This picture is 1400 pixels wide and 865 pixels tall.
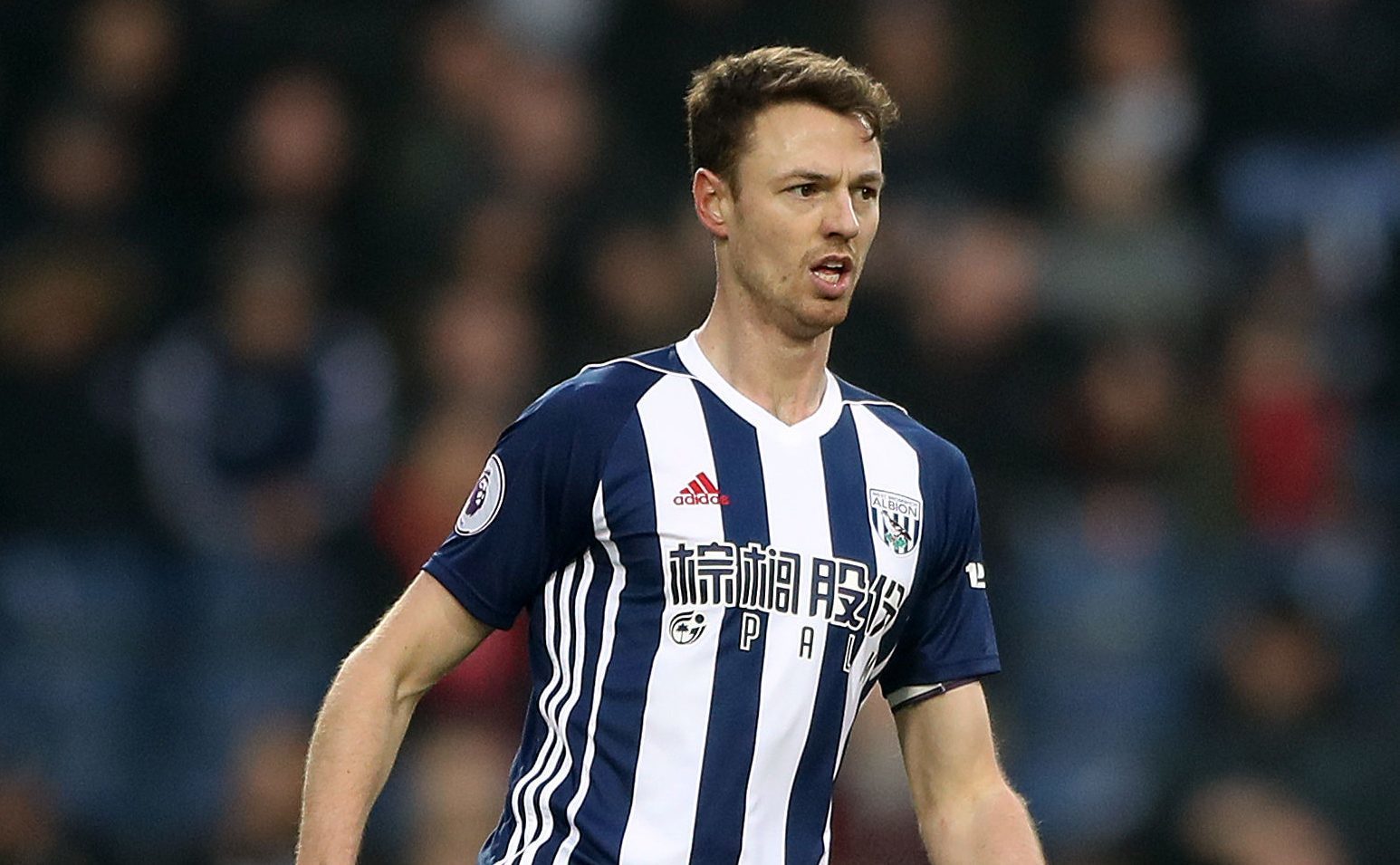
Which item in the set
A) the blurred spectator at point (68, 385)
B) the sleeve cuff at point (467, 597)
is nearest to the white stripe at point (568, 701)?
the sleeve cuff at point (467, 597)

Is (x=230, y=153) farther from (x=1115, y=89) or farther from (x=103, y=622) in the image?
(x=1115, y=89)

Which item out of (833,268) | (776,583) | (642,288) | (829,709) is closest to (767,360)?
(833,268)

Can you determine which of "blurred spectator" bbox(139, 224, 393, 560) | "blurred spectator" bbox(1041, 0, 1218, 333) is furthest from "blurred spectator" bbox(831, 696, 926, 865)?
"blurred spectator" bbox(1041, 0, 1218, 333)

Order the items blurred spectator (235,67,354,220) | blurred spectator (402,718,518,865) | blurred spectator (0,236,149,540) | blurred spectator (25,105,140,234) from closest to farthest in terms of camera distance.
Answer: blurred spectator (402,718,518,865), blurred spectator (0,236,149,540), blurred spectator (25,105,140,234), blurred spectator (235,67,354,220)

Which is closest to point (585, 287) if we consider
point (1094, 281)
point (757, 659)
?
point (1094, 281)

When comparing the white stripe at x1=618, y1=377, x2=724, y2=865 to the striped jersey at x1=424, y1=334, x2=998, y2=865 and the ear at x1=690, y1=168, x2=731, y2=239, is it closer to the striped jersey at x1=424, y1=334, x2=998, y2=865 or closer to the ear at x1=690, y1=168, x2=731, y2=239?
the striped jersey at x1=424, y1=334, x2=998, y2=865

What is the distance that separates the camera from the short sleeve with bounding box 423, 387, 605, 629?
4.43 metres

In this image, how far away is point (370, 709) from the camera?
4.36 meters

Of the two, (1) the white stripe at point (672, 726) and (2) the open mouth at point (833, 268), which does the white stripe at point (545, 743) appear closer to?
(1) the white stripe at point (672, 726)

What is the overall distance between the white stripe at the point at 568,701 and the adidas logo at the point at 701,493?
207 mm

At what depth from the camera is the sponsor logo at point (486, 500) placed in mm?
4453

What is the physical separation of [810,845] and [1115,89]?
6394 mm

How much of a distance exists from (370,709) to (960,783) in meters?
1.19

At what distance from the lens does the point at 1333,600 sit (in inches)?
367
